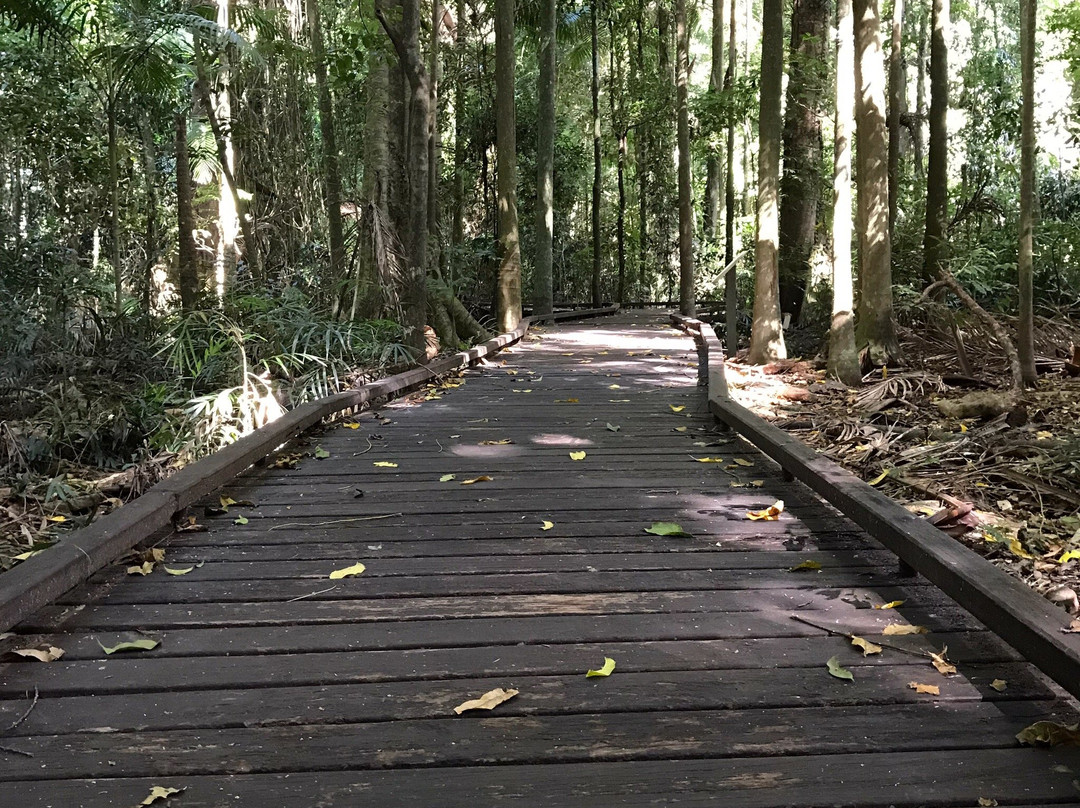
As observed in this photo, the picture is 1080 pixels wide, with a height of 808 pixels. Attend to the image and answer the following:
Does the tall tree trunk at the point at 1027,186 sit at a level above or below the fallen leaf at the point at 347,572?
above

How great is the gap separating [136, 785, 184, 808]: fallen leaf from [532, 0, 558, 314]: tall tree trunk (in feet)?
55.9

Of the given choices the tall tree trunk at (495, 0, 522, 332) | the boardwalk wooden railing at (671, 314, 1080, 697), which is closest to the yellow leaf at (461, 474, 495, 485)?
the boardwalk wooden railing at (671, 314, 1080, 697)

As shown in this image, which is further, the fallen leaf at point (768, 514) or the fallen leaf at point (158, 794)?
the fallen leaf at point (768, 514)

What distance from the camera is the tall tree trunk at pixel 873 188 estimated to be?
338 inches

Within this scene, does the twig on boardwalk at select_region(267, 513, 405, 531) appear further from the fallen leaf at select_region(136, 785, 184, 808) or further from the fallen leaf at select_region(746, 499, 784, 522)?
the fallen leaf at select_region(136, 785, 184, 808)

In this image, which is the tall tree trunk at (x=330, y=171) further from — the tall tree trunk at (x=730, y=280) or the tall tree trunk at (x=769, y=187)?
the tall tree trunk at (x=769, y=187)

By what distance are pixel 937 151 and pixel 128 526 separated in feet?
39.9

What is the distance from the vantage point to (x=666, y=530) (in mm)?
4109

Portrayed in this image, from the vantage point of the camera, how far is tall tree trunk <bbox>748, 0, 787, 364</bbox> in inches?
395

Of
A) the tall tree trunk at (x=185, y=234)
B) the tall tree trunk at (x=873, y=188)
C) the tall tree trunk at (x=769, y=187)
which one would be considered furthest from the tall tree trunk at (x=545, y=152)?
the tall tree trunk at (x=873, y=188)

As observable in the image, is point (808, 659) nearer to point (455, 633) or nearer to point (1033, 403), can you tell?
point (455, 633)

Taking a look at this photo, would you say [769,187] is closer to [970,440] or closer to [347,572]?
[970,440]

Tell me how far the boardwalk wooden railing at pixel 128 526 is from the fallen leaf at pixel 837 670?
96.5 inches

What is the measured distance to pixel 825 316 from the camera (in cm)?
1290
